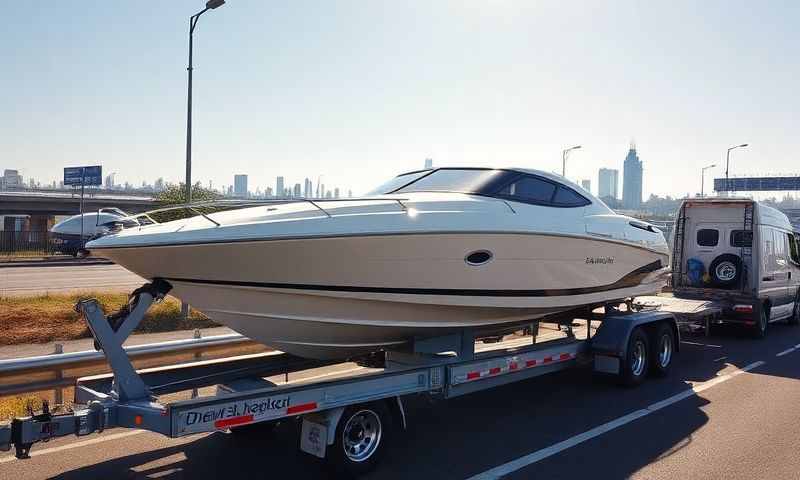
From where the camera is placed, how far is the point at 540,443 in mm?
5988

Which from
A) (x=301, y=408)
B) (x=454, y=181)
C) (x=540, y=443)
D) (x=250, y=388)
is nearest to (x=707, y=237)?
(x=454, y=181)

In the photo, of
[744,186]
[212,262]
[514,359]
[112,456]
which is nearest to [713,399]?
[514,359]

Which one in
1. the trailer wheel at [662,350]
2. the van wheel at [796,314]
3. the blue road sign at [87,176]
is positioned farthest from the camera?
the blue road sign at [87,176]

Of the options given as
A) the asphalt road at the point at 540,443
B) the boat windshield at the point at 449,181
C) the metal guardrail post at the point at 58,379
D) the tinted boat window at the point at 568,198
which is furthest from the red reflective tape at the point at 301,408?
the tinted boat window at the point at 568,198

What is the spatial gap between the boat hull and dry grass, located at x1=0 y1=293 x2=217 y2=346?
4753 millimetres

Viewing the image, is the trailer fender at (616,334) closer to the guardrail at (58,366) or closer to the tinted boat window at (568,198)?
the tinted boat window at (568,198)

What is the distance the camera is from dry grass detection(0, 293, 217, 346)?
32.8 feet

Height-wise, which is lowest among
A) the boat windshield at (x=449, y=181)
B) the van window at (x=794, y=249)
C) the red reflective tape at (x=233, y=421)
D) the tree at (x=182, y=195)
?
the red reflective tape at (x=233, y=421)

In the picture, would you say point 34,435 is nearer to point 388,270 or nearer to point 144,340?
point 388,270

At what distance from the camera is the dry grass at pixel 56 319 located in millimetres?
10008

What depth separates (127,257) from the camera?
16.8ft

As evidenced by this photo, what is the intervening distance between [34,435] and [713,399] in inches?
273

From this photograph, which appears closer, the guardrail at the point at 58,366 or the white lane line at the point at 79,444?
the white lane line at the point at 79,444

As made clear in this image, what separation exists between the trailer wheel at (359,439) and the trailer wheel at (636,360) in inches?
148
